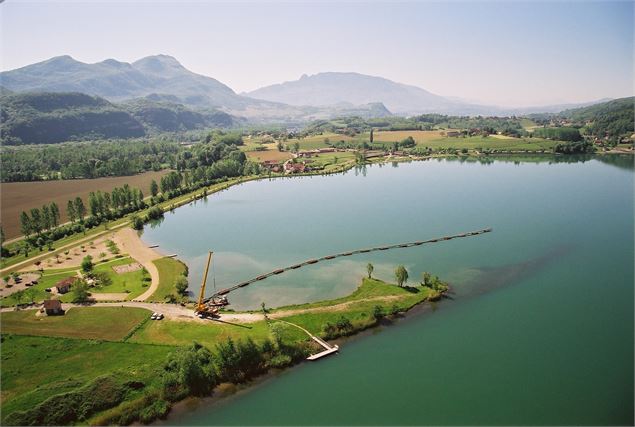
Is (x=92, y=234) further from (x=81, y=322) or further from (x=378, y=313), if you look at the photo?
(x=378, y=313)

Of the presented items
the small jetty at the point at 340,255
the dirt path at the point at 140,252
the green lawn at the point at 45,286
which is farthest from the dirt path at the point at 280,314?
the green lawn at the point at 45,286

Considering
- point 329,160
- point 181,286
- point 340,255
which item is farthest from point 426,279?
point 329,160

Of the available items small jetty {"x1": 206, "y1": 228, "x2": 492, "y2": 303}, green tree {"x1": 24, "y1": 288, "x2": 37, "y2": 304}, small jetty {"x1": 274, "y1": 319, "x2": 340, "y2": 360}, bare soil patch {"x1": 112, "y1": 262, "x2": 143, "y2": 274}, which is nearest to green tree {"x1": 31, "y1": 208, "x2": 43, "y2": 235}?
bare soil patch {"x1": 112, "y1": 262, "x2": 143, "y2": 274}

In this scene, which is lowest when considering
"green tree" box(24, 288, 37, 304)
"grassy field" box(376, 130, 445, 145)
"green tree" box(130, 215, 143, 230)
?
"green tree" box(24, 288, 37, 304)

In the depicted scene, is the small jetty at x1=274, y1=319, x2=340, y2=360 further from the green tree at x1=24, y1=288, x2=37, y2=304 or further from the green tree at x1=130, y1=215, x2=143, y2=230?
the green tree at x1=130, y1=215, x2=143, y2=230

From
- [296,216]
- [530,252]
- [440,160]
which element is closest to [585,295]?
[530,252]

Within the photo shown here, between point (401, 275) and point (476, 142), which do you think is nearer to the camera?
point (401, 275)
